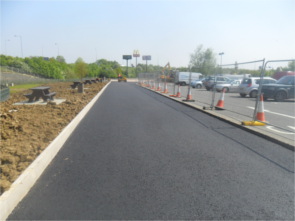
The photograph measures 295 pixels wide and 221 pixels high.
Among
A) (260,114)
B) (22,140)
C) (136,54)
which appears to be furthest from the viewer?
(136,54)

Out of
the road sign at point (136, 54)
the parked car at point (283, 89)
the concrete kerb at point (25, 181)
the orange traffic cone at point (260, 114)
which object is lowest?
the concrete kerb at point (25, 181)

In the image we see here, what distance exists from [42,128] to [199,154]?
4199mm

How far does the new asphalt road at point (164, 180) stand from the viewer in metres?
2.67

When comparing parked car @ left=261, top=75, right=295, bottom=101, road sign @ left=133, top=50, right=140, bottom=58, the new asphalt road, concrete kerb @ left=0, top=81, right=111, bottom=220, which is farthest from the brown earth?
road sign @ left=133, top=50, right=140, bottom=58

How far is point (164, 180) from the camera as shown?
3420mm

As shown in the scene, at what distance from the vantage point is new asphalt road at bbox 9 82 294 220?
2672 mm

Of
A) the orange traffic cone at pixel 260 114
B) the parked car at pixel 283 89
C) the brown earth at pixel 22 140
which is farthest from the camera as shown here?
the parked car at pixel 283 89

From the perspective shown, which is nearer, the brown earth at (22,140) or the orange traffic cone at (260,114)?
the brown earth at (22,140)

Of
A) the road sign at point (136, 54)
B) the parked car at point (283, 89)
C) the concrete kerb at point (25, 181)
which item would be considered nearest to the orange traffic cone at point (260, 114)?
the concrete kerb at point (25, 181)

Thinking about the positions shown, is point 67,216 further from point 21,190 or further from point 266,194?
point 266,194

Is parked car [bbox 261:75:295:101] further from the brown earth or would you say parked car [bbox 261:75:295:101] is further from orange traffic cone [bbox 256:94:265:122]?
the brown earth

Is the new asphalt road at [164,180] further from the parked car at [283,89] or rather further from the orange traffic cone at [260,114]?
the parked car at [283,89]

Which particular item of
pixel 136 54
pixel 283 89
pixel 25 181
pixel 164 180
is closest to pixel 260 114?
Answer: pixel 164 180

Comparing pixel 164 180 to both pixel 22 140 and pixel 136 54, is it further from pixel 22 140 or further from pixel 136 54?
pixel 136 54
